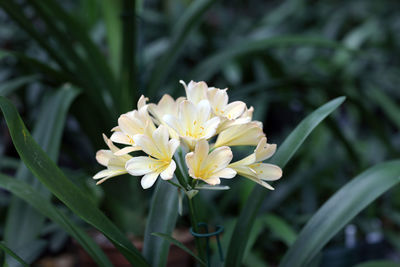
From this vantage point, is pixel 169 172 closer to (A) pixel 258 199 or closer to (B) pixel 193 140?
(B) pixel 193 140

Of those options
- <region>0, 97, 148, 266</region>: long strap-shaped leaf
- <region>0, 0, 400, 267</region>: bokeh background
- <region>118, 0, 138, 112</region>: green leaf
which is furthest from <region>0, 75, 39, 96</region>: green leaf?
<region>0, 97, 148, 266</region>: long strap-shaped leaf

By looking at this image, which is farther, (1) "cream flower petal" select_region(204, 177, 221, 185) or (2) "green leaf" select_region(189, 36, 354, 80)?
(2) "green leaf" select_region(189, 36, 354, 80)

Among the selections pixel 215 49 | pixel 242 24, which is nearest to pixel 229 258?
pixel 215 49

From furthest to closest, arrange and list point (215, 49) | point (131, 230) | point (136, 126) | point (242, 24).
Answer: point (242, 24), point (215, 49), point (131, 230), point (136, 126)

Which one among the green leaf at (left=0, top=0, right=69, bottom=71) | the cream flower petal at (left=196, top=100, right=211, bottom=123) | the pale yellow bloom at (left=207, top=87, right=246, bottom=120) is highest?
the green leaf at (left=0, top=0, right=69, bottom=71)

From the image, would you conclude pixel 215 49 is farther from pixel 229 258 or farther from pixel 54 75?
pixel 229 258

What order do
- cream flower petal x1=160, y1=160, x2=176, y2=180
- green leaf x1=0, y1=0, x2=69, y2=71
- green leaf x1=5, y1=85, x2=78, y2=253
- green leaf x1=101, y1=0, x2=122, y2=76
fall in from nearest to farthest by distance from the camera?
cream flower petal x1=160, y1=160, x2=176, y2=180, green leaf x1=5, y1=85, x2=78, y2=253, green leaf x1=0, y1=0, x2=69, y2=71, green leaf x1=101, y1=0, x2=122, y2=76

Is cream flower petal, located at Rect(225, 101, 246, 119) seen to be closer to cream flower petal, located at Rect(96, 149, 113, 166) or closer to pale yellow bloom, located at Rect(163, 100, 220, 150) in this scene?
pale yellow bloom, located at Rect(163, 100, 220, 150)
